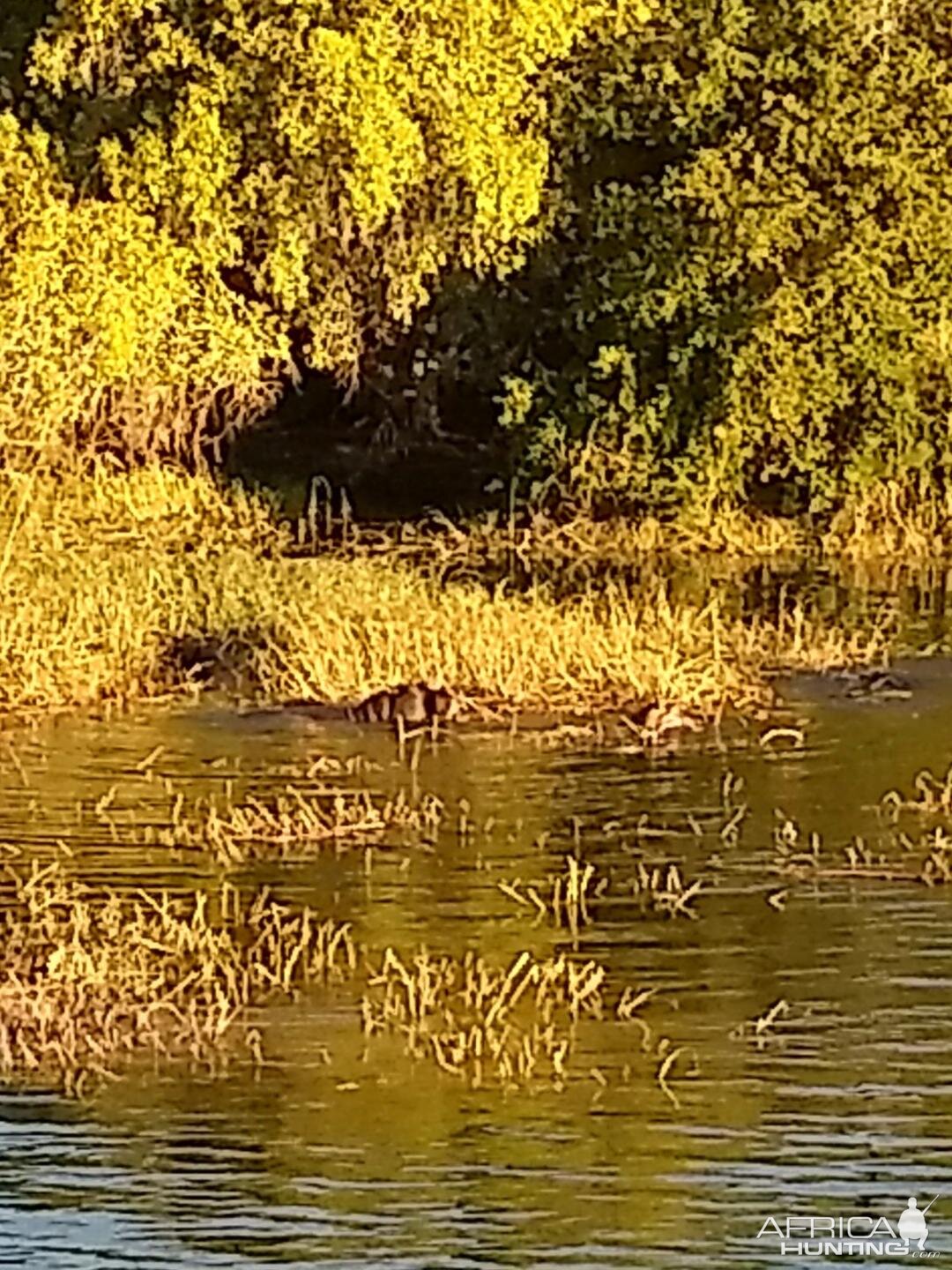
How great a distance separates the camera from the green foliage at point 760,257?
1127 inches

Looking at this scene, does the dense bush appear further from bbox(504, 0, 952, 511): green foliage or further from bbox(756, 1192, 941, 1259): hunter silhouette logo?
bbox(756, 1192, 941, 1259): hunter silhouette logo

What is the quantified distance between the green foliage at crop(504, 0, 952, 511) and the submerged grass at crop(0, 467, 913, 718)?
519cm

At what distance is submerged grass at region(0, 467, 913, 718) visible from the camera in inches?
752

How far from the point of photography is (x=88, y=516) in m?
27.8

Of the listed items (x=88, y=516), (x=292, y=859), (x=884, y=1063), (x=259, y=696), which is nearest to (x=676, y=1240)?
(x=884, y=1063)

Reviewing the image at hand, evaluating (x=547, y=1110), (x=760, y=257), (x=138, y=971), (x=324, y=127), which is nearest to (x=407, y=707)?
(x=138, y=971)

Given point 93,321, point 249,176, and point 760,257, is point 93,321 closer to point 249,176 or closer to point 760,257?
point 249,176

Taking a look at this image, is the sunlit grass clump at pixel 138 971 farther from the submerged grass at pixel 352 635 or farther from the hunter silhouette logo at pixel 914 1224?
the submerged grass at pixel 352 635

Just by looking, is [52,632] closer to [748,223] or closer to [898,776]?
[898,776]

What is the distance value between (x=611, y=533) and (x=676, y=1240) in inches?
822

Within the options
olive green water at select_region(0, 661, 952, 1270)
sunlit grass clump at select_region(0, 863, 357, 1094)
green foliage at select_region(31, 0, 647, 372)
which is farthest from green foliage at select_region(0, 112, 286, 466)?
sunlit grass clump at select_region(0, 863, 357, 1094)

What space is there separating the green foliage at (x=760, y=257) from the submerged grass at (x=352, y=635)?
5187 millimetres

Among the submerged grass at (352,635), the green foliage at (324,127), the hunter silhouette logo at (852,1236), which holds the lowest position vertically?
the hunter silhouette logo at (852,1236)

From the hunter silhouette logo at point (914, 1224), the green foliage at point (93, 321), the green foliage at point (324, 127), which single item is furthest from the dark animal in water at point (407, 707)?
the hunter silhouette logo at point (914, 1224)
